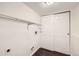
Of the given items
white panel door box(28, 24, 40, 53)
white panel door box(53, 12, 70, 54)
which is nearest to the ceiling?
white panel door box(53, 12, 70, 54)

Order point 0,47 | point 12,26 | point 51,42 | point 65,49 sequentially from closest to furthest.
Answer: point 0,47 < point 12,26 < point 65,49 < point 51,42

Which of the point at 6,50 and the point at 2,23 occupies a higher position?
the point at 2,23

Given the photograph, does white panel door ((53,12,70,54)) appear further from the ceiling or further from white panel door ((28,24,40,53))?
white panel door ((28,24,40,53))

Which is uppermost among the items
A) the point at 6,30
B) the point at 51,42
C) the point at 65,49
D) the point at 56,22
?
the point at 56,22

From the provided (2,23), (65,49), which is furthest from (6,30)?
(65,49)

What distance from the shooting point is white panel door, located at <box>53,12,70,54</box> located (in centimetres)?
229

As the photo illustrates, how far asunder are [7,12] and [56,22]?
1961 mm

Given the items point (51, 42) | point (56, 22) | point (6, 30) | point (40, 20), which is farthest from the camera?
point (40, 20)

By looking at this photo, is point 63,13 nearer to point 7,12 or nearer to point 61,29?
point 61,29

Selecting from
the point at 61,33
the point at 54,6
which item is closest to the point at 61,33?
the point at 61,33

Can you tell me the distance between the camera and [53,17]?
266cm

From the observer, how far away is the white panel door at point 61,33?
7.53 feet

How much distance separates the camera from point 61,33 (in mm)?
2416

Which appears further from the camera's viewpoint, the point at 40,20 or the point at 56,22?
the point at 40,20
